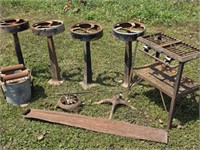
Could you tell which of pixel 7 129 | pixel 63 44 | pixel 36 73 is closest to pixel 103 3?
pixel 63 44

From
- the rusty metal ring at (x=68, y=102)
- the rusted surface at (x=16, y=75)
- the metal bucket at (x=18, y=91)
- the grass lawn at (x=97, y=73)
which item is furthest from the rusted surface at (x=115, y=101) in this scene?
the rusted surface at (x=16, y=75)

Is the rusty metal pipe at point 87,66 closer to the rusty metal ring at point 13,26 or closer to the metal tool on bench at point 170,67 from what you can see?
the metal tool on bench at point 170,67

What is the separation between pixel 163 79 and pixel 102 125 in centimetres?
126

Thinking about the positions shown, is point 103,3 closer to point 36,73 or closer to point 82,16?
point 82,16

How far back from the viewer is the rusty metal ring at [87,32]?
16.6 feet

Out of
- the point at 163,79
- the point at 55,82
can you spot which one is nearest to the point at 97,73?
the point at 55,82

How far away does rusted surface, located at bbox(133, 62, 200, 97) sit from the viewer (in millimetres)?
4535

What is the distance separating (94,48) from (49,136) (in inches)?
126

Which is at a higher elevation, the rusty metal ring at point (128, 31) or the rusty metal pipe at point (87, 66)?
the rusty metal ring at point (128, 31)

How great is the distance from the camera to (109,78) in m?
5.99

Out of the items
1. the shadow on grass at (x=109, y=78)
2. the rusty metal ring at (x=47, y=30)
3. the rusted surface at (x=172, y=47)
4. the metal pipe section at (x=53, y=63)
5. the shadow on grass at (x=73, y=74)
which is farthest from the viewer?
the shadow on grass at (x=73, y=74)

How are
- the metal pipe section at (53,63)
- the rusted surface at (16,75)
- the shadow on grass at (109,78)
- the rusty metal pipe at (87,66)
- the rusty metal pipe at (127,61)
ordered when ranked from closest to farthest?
the rusted surface at (16,75)
the rusty metal pipe at (127,61)
the rusty metal pipe at (87,66)
the metal pipe section at (53,63)
the shadow on grass at (109,78)

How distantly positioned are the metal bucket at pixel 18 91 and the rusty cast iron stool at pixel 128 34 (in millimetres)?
1774

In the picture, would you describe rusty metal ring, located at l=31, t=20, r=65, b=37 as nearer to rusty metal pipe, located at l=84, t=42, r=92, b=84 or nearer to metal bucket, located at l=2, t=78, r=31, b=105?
rusty metal pipe, located at l=84, t=42, r=92, b=84
